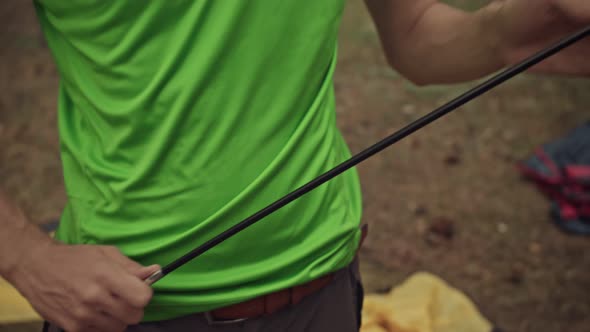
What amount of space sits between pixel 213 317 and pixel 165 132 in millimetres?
248

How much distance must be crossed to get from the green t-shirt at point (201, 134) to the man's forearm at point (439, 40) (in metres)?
0.18

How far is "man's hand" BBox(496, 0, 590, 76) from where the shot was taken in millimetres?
812

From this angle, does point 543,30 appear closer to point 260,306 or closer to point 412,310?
point 260,306

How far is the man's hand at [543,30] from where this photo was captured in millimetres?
812

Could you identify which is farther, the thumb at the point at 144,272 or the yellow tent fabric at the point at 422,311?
the yellow tent fabric at the point at 422,311

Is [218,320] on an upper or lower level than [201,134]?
lower

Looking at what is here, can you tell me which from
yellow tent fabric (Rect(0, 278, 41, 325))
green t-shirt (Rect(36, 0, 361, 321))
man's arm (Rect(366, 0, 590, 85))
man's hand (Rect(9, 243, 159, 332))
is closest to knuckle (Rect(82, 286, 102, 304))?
man's hand (Rect(9, 243, 159, 332))

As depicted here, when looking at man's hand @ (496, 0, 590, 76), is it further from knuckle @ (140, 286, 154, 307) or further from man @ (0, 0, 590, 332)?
knuckle @ (140, 286, 154, 307)

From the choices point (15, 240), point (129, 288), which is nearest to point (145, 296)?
point (129, 288)

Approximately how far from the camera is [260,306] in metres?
0.88

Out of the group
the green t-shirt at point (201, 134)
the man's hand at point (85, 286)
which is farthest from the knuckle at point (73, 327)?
the green t-shirt at point (201, 134)

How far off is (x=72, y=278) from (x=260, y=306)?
0.24 m

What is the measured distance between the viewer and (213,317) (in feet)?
2.86

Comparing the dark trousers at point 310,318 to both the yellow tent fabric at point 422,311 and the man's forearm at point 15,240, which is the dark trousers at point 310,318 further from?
the yellow tent fabric at point 422,311
